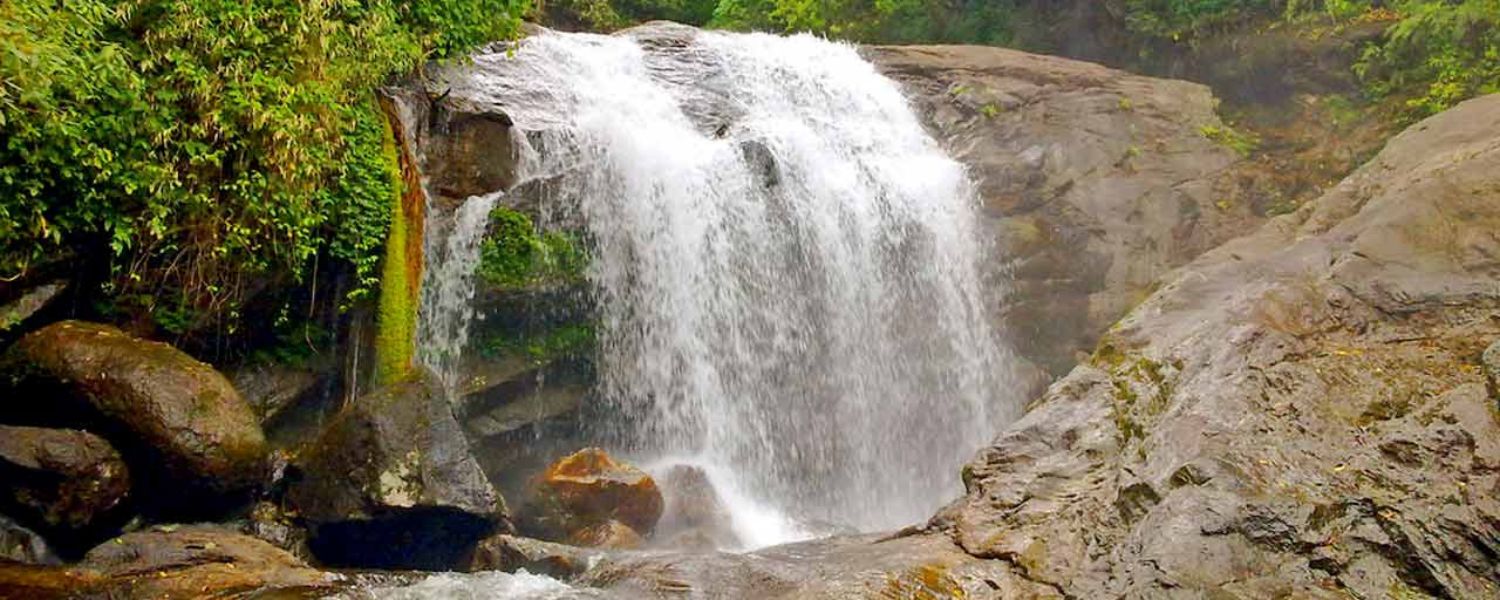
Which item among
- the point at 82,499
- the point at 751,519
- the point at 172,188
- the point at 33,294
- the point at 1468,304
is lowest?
the point at 751,519

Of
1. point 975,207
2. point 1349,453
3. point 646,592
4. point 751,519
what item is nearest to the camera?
point 1349,453

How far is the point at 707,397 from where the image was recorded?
42.6 feet

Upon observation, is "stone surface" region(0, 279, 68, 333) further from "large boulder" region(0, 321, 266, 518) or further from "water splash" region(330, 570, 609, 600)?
"water splash" region(330, 570, 609, 600)

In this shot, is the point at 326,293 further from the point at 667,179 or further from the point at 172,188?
the point at 667,179

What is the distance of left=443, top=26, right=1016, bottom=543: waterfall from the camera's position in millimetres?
12922

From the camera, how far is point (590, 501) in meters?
10.5

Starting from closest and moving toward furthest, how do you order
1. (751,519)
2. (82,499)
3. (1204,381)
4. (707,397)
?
(1204,381)
(82,499)
(751,519)
(707,397)

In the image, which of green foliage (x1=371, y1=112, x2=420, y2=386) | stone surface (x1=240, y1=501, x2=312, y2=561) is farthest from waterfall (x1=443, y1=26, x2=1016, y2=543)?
stone surface (x1=240, y1=501, x2=312, y2=561)

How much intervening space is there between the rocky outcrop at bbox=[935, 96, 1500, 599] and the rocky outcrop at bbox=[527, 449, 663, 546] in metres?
4.43

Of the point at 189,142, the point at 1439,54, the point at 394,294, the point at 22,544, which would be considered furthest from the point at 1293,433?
the point at 1439,54

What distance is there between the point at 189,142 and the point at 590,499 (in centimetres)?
500

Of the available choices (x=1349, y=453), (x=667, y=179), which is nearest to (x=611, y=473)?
(x=667, y=179)

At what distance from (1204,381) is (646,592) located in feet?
12.9

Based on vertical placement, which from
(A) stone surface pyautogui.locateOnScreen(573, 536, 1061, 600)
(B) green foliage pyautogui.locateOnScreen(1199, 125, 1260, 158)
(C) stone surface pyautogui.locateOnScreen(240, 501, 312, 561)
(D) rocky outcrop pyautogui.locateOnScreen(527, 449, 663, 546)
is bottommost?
(D) rocky outcrop pyautogui.locateOnScreen(527, 449, 663, 546)
